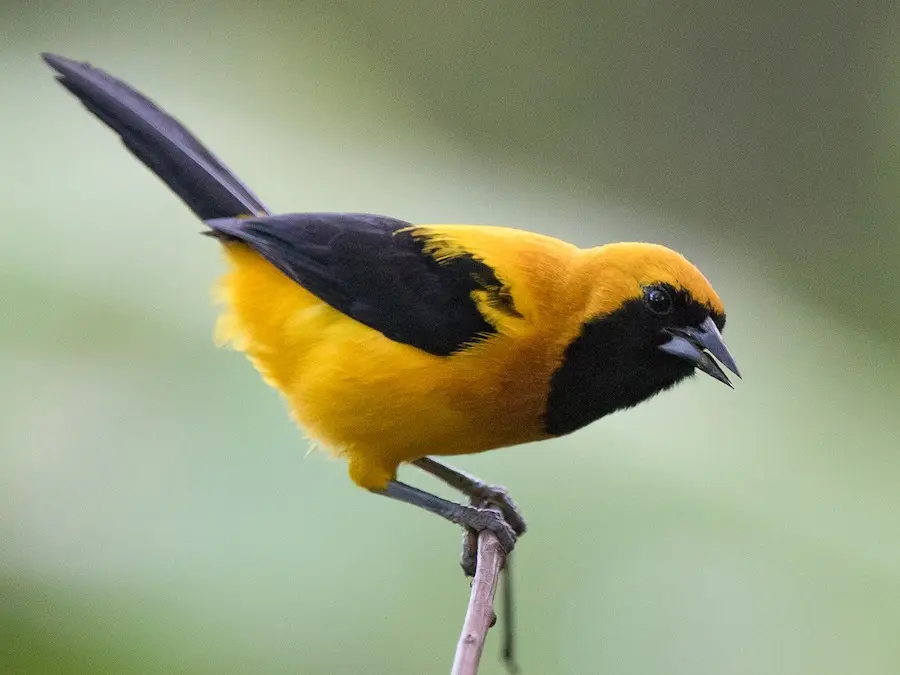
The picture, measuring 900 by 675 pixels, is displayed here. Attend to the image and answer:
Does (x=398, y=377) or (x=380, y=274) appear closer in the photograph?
(x=398, y=377)

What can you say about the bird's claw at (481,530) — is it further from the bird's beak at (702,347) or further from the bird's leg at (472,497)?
the bird's beak at (702,347)

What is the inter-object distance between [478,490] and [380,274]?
A: 824 mm

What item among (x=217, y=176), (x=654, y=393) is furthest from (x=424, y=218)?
(x=654, y=393)

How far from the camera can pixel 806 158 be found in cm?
727

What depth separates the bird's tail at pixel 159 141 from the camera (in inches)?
105

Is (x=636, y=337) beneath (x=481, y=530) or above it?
above

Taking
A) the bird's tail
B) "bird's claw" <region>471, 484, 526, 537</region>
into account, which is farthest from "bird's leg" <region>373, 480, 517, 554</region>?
the bird's tail

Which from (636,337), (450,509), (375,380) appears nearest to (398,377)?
(375,380)

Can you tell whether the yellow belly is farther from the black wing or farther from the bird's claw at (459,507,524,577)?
the bird's claw at (459,507,524,577)

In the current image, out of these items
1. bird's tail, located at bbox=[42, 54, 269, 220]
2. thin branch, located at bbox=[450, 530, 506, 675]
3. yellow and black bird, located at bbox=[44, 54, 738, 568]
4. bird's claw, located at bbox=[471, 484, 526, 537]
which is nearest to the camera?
thin branch, located at bbox=[450, 530, 506, 675]

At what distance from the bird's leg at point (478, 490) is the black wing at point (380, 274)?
25.1 inches

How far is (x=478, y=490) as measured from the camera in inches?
117

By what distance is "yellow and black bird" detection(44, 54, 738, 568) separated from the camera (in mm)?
2285

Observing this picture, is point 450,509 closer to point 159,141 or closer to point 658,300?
point 658,300
